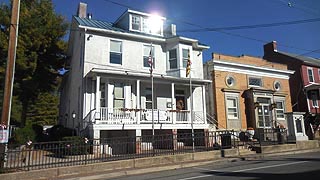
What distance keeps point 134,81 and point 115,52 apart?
262 cm

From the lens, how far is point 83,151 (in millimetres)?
13828

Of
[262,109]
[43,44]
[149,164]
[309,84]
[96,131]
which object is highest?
[43,44]

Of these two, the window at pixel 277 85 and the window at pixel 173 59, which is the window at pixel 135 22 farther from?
the window at pixel 277 85

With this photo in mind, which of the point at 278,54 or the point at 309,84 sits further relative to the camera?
the point at 278,54

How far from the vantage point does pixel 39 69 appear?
2642 centimetres

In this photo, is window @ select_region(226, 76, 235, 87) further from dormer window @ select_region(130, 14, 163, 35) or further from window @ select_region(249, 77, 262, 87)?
dormer window @ select_region(130, 14, 163, 35)

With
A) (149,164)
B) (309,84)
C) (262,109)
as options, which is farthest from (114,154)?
(309,84)

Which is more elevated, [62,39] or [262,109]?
[62,39]

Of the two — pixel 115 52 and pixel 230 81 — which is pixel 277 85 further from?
pixel 115 52

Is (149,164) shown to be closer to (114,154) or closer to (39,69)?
(114,154)

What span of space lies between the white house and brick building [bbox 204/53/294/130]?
2.12 meters

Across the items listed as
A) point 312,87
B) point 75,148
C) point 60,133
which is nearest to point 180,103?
point 60,133

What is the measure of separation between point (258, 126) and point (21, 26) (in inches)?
871

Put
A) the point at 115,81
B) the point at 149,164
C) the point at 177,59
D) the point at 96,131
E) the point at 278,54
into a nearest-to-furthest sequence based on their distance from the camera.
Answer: the point at 149,164, the point at 96,131, the point at 115,81, the point at 177,59, the point at 278,54
